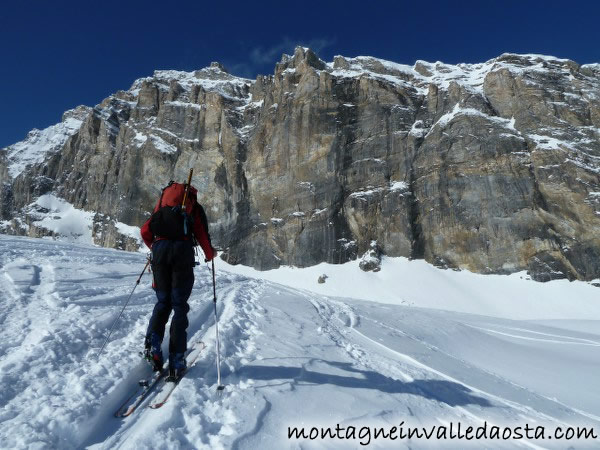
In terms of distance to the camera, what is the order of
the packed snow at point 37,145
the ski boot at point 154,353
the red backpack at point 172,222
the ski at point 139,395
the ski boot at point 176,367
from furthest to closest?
the packed snow at point 37,145
the red backpack at point 172,222
the ski boot at point 154,353
the ski boot at point 176,367
the ski at point 139,395

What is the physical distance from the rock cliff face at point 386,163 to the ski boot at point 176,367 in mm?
56785

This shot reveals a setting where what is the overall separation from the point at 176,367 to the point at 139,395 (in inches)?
18.2

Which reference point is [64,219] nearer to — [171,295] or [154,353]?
[171,295]

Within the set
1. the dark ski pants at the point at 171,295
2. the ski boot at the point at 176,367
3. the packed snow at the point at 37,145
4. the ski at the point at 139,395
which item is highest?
the packed snow at the point at 37,145

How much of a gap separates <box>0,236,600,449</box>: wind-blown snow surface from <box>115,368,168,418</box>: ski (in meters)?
0.11

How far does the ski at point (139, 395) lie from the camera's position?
3.63 metres

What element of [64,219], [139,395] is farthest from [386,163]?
[64,219]

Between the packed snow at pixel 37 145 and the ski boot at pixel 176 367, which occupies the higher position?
the packed snow at pixel 37 145

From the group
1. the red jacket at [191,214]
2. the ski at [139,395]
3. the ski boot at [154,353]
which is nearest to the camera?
the ski at [139,395]

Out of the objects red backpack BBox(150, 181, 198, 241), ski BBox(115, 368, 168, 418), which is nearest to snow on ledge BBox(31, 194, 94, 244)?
A: red backpack BBox(150, 181, 198, 241)

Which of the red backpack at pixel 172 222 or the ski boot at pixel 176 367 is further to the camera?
the red backpack at pixel 172 222

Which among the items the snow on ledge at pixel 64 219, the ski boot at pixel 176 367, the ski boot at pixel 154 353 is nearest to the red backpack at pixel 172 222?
the ski boot at pixel 154 353

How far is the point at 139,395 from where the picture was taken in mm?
3996

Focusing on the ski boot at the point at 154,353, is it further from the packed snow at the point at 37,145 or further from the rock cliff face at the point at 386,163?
the packed snow at the point at 37,145
